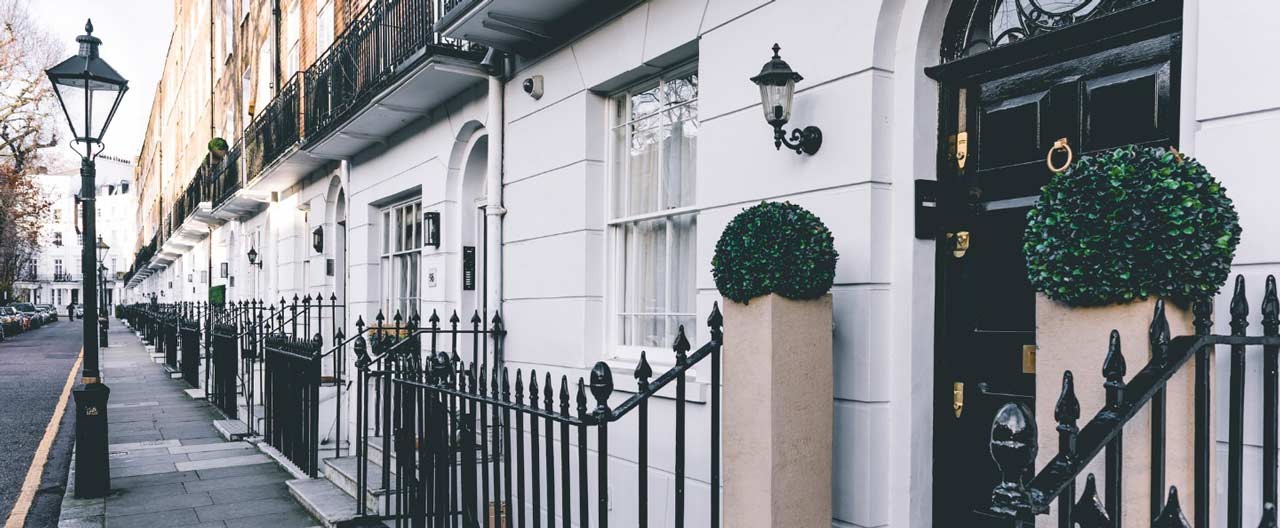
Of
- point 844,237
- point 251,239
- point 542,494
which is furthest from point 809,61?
point 251,239

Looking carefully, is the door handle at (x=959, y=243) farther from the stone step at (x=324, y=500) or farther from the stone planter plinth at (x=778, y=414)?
the stone step at (x=324, y=500)

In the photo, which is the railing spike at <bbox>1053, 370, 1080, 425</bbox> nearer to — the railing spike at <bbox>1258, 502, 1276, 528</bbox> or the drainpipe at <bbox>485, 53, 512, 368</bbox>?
the railing spike at <bbox>1258, 502, 1276, 528</bbox>

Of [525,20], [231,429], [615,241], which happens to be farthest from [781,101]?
[231,429]

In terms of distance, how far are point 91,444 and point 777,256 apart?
6803 mm

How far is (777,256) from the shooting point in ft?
12.4

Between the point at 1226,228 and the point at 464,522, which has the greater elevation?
the point at 1226,228

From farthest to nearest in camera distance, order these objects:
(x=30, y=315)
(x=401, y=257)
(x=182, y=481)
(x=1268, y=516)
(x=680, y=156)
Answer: (x=30, y=315) < (x=401, y=257) < (x=182, y=481) < (x=680, y=156) < (x=1268, y=516)

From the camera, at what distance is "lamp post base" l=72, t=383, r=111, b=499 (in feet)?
25.6

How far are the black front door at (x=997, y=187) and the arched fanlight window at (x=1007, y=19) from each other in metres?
0.10

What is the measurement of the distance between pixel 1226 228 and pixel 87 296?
27.4ft

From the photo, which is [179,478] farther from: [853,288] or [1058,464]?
[1058,464]

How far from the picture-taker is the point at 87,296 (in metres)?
7.93

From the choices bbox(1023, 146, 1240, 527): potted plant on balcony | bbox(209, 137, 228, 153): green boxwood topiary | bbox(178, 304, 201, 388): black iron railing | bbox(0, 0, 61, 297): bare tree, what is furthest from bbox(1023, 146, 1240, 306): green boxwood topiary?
bbox(0, 0, 61, 297): bare tree

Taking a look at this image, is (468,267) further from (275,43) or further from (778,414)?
(275,43)
